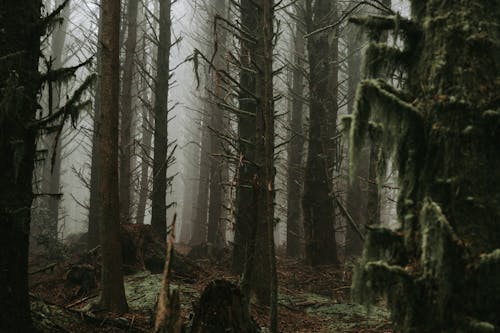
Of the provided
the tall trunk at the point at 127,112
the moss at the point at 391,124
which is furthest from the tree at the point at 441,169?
the tall trunk at the point at 127,112

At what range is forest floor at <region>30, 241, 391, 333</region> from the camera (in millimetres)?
5730

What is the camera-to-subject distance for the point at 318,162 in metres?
11.5

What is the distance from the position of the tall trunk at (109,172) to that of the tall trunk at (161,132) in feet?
14.6

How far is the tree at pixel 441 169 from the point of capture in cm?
267

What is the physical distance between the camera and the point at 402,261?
2938mm

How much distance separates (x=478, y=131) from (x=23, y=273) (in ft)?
14.3

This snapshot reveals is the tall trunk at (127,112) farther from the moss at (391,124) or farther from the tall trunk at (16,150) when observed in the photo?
the moss at (391,124)

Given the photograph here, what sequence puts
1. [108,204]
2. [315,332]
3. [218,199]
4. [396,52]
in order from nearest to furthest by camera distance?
[396,52], [315,332], [108,204], [218,199]

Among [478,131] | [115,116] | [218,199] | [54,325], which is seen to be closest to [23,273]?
[54,325]

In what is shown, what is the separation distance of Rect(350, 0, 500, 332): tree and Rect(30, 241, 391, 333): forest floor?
2305 mm

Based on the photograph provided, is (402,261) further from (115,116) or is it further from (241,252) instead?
(241,252)

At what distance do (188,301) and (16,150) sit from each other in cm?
405

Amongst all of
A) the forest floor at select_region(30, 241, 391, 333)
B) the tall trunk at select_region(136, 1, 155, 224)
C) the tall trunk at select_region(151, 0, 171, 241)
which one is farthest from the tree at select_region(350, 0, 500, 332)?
the tall trunk at select_region(136, 1, 155, 224)

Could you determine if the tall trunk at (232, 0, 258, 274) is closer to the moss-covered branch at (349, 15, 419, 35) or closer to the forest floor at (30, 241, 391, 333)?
the forest floor at (30, 241, 391, 333)
